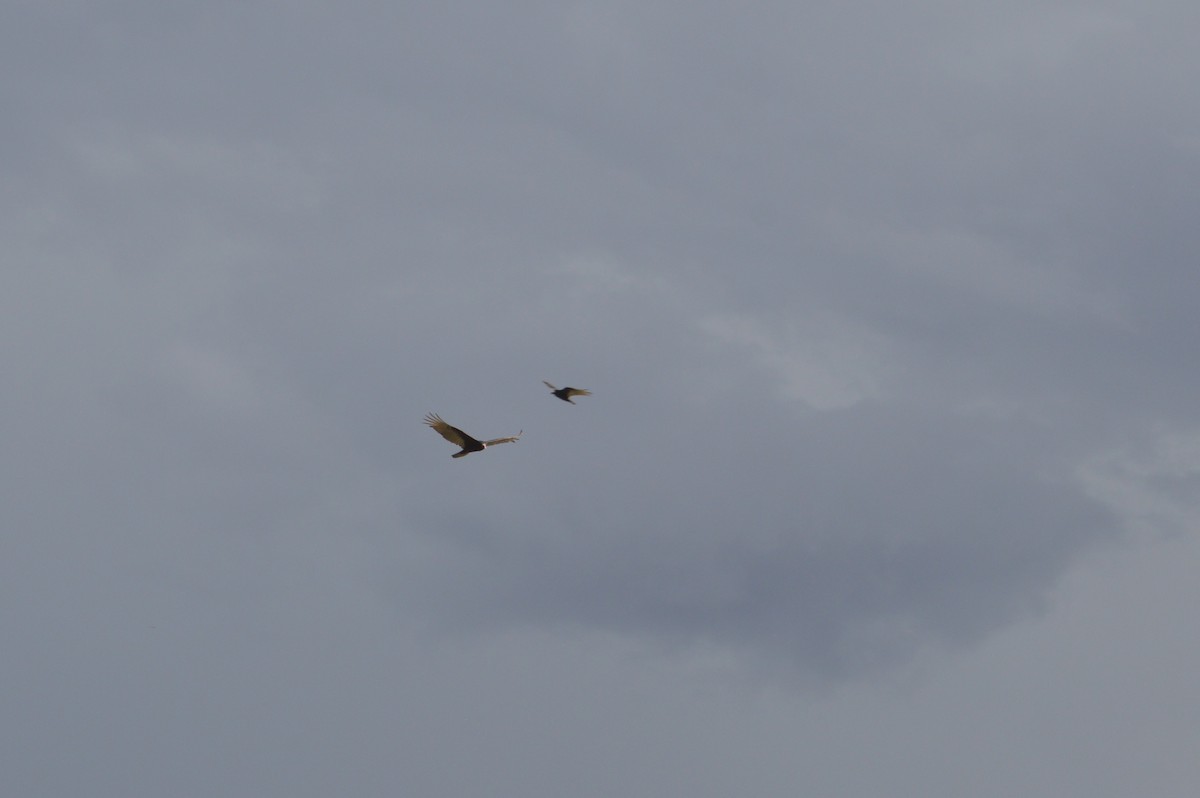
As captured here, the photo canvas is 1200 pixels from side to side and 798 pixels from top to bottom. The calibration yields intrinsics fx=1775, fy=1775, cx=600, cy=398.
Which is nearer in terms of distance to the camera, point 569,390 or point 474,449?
point 474,449

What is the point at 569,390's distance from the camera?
17612 centimetres

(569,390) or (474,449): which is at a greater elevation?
(569,390)

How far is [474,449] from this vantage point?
156375mm

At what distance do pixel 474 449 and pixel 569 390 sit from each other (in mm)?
21967
